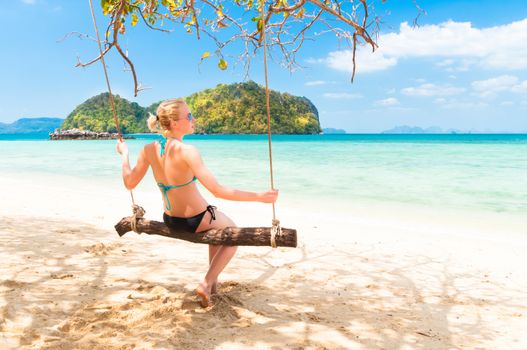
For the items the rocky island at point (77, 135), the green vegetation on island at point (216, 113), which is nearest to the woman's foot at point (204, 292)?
the rocky island at point (77, 135)

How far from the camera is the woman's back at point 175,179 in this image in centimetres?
271

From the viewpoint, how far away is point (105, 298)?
3178 mm

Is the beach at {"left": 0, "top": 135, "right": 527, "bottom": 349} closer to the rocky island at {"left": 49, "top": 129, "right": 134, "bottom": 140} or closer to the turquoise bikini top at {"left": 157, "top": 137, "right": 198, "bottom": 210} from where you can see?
the turquoise bikini top at {"left": 157, "top": 137, "right": 198, "bottom": 210}

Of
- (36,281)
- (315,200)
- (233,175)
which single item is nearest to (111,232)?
(36,281)

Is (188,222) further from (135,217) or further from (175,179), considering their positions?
(135,217)

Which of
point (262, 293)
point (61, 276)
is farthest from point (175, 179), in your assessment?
point (61, 276)

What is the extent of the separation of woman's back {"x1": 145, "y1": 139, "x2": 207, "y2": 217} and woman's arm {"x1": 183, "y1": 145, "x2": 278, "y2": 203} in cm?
9

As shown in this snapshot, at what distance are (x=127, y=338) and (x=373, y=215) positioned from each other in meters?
8.53

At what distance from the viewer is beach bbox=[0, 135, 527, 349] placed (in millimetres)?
2629

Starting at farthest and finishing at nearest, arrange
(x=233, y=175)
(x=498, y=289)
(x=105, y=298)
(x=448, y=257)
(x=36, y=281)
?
1. (x=233, y=175)
2. (x=448, y=257)
3. (x=498, y=289)
4. (x=36, y=281)
5. (x=105, y=298)

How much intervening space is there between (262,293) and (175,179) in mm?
1348

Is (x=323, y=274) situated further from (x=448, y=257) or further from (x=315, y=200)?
(x=315, y=200)

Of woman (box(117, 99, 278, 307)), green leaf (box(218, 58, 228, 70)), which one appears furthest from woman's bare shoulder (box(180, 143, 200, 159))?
green leaf (box(218, 58, 228, 70))

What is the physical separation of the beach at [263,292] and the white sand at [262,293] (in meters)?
0.01
